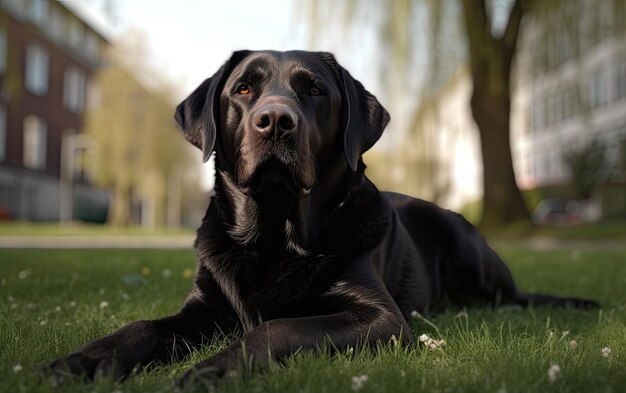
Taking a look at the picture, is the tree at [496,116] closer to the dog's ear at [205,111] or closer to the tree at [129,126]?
the dog's ear at [205,111]

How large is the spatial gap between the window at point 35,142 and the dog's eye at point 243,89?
Answer: 38208mm

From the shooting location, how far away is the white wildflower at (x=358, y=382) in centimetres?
198

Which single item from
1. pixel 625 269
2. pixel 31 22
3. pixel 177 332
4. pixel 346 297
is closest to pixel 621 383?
pixel 346 297

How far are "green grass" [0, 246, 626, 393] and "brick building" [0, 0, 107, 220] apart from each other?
31.2 meters

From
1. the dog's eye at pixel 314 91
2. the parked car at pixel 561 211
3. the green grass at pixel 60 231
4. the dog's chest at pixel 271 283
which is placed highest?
the dog's eye at pixel 314 91

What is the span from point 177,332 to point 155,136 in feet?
100

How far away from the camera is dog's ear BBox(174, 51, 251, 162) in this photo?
3143 millimetres

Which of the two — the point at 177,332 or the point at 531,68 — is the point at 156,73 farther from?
the point at 177,332

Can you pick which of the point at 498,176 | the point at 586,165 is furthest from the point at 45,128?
the point at 498,176

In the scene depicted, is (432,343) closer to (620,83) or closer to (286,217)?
(286,217)

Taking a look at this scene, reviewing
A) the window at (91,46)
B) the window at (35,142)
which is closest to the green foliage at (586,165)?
the window at (35,142)

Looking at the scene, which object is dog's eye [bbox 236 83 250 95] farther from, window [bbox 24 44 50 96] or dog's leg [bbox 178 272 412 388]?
window [bbox 24 44 50 96]

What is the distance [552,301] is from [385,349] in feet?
7.27

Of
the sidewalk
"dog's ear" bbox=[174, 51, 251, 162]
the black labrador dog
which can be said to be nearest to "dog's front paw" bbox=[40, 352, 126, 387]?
the black labrador dog
